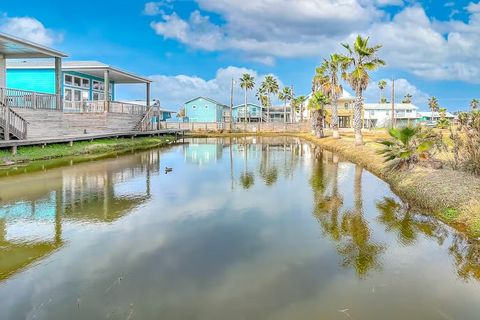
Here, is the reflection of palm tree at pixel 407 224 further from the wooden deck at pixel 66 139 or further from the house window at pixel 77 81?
the house window at pixel 77 81

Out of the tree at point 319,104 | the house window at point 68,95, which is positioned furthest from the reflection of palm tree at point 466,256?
the tree at point 319,104

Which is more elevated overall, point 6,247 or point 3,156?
point 3,156

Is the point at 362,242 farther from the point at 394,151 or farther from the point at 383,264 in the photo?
the point at 394,151

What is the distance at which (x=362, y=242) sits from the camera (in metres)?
9.55

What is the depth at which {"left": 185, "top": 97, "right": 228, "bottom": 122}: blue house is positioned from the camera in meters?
88.1

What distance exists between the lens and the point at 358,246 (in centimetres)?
926

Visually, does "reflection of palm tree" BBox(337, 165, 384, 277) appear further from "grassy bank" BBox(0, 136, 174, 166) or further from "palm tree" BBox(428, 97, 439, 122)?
"palm tree" BBox(428, 97, 439, 122)

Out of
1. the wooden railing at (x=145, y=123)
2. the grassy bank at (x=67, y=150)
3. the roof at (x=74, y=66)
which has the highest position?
the roof at (x=74, y=66)

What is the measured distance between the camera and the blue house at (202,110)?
8812 cm

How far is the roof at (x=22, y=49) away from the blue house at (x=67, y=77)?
5.82 metres

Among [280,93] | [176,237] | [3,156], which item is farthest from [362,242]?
[280,93]

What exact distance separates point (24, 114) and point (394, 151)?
2073 centimetres

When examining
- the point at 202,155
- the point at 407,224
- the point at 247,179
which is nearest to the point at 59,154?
the point at 202,155

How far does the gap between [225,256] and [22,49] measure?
82.4 feet
